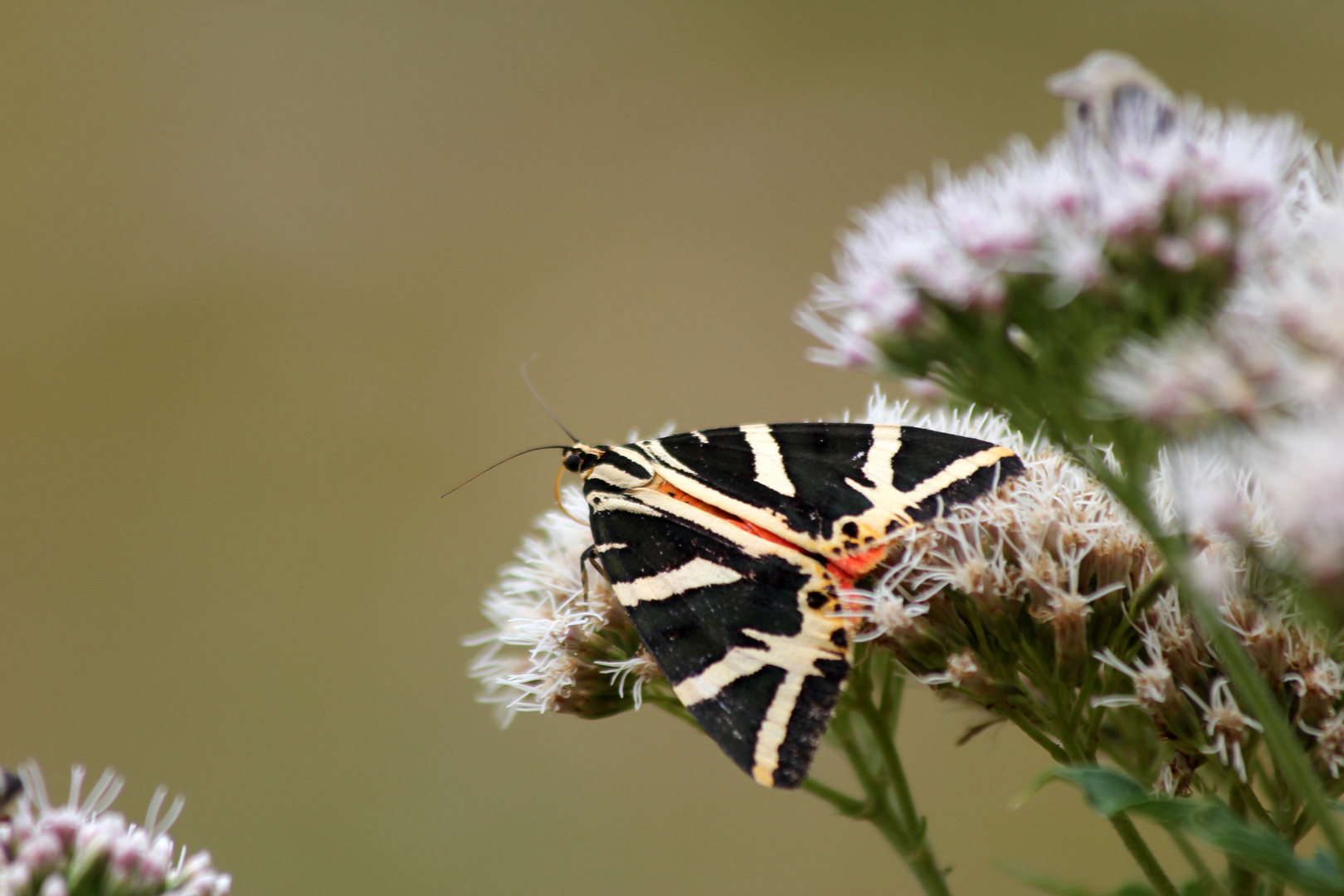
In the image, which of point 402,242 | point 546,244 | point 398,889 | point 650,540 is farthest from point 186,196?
point 650,540

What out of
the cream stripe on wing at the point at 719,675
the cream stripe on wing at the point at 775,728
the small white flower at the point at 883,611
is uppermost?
the small white flower at the point at 883,611

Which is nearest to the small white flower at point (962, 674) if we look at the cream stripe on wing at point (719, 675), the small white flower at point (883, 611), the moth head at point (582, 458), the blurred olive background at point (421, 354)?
the small white flower at point (883, 611)

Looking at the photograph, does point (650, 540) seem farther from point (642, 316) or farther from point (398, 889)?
point (642, 316)

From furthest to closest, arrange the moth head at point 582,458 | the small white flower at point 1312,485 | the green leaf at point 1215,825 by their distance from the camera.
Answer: the moth head at point 582,458
the green leaf at point 1215,825
the small white flower at point 1312,485

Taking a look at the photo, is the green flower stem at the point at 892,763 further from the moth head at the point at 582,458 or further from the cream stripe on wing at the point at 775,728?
the moth head at the point at 582,458

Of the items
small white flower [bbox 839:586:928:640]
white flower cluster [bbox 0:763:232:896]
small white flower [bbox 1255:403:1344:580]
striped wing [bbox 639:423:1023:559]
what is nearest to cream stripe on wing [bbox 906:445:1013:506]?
striped wing [bbox 639:423:1023:559]

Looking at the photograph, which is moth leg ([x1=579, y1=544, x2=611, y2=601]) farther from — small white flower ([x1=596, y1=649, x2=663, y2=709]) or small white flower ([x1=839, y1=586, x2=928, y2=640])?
small white flower ([x1=839, y1=586, x2=928, y2=640])

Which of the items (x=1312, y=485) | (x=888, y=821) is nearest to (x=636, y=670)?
(x=888, y=821)
